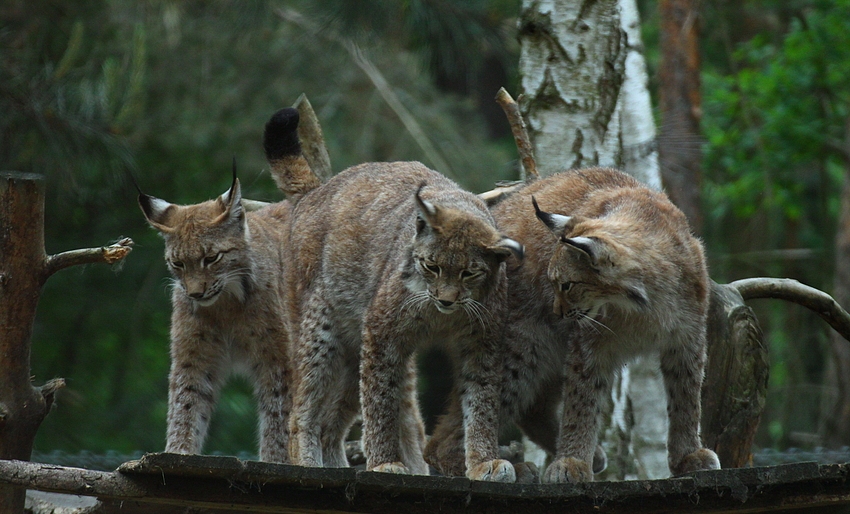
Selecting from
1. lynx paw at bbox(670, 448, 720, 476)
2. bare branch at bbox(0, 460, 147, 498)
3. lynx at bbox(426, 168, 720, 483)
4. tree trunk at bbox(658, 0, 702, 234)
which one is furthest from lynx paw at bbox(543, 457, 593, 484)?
tree trunk at bbox(658, 0, 702, 234)

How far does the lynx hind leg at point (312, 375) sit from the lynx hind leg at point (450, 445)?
678mm

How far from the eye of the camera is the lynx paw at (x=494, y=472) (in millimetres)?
4809

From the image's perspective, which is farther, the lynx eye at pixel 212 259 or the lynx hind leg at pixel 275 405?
the lynx hind leg at pixel 275 405

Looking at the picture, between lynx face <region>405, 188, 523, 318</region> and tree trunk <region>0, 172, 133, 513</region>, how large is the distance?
1.74 metres

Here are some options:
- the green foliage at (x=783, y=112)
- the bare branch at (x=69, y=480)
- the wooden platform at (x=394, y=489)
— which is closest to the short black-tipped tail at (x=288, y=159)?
the wooden platform at (x=394, y=489)

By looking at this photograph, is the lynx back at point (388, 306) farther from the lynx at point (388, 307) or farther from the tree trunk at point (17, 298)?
the tree trunk at point (17, 298)

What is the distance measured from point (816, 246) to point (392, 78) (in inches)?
328

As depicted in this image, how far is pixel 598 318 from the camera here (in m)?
5.29

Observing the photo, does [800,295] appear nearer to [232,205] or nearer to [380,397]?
[380,397]

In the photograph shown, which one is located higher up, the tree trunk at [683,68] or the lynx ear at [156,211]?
the tree trunk at [683,68]

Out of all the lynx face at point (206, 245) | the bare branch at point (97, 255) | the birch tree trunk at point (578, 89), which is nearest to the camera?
the bare branch at point (97, 255)

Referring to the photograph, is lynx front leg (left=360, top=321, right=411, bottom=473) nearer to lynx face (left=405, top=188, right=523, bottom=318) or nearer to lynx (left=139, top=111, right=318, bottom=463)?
lynx face (left=405, top=188, right=523, bottom=318)

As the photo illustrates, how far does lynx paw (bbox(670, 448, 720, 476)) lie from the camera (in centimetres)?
514

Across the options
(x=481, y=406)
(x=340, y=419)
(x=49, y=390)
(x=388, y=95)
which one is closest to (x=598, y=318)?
(x=481, y=406)
